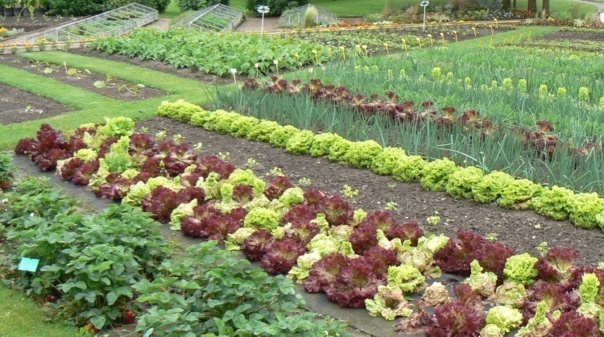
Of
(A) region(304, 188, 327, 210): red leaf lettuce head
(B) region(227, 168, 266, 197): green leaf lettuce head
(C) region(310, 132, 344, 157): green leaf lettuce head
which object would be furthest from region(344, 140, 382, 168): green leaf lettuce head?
(A) region(304, 188, 327, 210): red leaf lettuce head

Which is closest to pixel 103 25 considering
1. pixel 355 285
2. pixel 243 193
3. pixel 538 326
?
pixel 243 193

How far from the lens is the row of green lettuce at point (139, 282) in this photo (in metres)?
4.69

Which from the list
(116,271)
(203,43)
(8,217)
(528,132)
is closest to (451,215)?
(528,132)

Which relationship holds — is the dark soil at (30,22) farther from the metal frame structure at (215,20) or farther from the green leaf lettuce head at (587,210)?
the green leaf lettuce head at (587,210)

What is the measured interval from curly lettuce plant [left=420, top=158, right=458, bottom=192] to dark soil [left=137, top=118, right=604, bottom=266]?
0.07 meters

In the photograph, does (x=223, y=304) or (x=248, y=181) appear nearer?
(x=223, y=304)

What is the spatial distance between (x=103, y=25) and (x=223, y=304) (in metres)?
17.3

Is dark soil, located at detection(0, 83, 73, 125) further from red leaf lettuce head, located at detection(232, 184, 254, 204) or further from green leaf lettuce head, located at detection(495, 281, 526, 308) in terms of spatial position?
green leaf lettuce head, located at detection(495, 281, 526, 308)

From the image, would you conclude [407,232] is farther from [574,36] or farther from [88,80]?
[574,36]

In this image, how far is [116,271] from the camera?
17.4 ft

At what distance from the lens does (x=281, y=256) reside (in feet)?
20.0

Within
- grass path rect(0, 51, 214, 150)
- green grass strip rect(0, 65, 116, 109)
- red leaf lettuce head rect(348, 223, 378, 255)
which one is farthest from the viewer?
green grass strip rect(0, 65, 116, 109)

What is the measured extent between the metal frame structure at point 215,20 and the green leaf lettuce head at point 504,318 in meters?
16.1

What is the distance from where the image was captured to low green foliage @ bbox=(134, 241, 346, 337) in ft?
15.0
